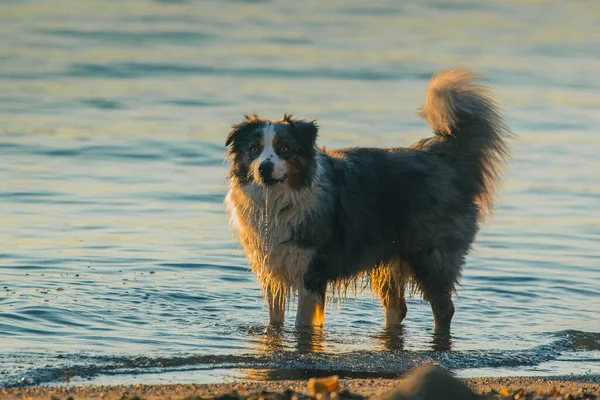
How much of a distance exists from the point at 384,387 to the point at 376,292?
2.87 m

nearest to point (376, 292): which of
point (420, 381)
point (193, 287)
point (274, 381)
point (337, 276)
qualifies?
point (337, 276)

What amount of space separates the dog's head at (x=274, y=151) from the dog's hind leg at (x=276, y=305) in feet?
2.97

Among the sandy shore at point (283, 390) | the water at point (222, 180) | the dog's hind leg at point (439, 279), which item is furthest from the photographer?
the dog's hind leg at point (439, 279)

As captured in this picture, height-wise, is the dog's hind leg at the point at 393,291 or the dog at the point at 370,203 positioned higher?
the dog at the point at 370,203

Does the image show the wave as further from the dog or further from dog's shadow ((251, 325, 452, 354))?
the dog

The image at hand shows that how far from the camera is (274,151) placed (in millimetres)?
8492

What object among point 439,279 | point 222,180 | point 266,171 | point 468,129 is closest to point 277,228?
point 266,171

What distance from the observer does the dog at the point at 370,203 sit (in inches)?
341

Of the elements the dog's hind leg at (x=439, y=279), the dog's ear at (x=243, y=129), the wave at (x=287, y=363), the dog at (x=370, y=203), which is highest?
the dog's ear at (x=243, y=129)

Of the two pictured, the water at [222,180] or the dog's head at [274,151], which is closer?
the water at [222,180]

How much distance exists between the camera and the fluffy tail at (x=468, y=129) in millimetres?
9492

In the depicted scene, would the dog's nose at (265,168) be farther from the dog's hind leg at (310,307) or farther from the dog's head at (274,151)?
the dog's hind leg at (310,307)

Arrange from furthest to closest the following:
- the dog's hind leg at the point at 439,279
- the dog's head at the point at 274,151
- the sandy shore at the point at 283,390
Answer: the dog's hind leg at the point at 439,279, the dog's head at the point at 274,151, the sandy shore at the point at 283,390

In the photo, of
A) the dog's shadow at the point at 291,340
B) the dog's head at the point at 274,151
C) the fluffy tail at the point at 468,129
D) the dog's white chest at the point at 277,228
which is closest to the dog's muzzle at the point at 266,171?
the dog's head at the point at 274,151
